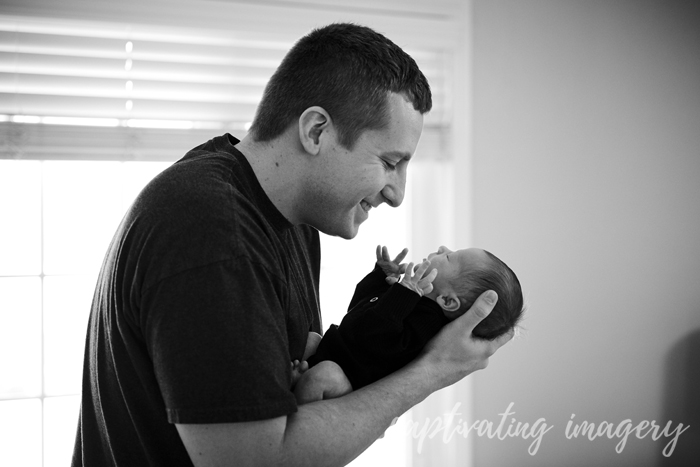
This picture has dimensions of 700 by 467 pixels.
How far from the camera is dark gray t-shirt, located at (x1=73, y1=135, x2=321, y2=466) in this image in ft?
2.53

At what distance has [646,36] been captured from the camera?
9.00ft

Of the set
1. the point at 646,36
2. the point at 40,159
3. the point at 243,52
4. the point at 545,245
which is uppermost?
the point at 646,36

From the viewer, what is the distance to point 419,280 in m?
1.45

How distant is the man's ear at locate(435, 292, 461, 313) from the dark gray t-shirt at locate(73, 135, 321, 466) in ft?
2.17

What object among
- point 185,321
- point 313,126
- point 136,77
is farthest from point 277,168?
point 136,77

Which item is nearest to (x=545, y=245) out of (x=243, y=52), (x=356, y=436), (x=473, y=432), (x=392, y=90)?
(x=473, y=432)

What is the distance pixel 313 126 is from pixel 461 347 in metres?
0.58

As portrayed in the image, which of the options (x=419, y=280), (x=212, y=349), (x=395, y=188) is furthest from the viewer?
(x=419, y=280)

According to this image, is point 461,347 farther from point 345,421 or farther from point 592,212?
point 592,212

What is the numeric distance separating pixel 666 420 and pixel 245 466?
8.58 feet

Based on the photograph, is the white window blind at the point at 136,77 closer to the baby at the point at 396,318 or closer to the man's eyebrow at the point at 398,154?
the baby at the point at 396,318

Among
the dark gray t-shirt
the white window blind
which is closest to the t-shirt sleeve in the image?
the dark gray t-shirt

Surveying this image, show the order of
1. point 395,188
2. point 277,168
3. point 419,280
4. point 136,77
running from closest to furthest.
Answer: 1. point 277,168
2. point 395,188
3. point 419,280
4. point 136,77

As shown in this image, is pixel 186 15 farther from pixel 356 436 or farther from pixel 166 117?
pixel 356 436
